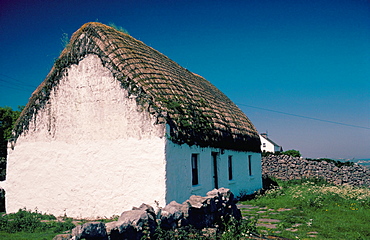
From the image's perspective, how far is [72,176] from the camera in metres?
11.2

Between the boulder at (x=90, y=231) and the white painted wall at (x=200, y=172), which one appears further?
the white painted wall at (x=200, y=172)

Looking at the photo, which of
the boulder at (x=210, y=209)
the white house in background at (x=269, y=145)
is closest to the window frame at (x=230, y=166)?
the boulder at (x=210, y=209)

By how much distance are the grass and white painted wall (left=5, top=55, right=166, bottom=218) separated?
3.82 meters

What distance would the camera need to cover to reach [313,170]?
929 inches

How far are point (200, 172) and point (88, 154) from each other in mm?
4063

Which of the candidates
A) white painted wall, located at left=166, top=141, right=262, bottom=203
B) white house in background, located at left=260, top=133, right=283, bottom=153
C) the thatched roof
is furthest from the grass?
white house in background, located at left=260, top=133, right=283, bottom=153

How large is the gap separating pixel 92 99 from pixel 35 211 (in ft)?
15.8

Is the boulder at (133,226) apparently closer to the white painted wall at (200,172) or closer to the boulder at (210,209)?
the boulder at (210,209)

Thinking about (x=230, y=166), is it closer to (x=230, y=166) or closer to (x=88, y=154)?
(x=230, y=166)

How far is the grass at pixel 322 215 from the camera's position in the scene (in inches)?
313

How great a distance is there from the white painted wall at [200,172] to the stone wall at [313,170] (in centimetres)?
828

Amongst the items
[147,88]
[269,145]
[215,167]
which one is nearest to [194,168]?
[215,167]

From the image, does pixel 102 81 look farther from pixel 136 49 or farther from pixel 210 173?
pixel 210 173

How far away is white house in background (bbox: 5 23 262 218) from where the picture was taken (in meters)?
9.99
